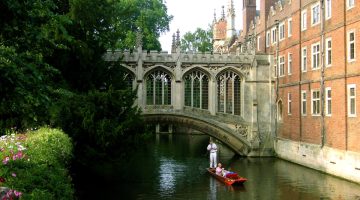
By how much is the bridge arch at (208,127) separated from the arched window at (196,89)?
97 centimetres

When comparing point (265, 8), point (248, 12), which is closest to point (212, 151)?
point (265, 8)

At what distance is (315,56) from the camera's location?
21.0m

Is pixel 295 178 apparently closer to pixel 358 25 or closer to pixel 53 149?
pixel 358 25

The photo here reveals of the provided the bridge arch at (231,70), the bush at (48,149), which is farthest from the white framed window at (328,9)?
the bush at (48,149)

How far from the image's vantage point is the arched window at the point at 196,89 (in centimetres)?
2450

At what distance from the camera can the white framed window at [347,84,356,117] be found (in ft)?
56.6

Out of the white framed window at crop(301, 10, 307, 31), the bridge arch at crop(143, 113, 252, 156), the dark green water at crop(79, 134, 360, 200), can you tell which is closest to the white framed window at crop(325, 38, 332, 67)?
the white framed window at crop(301, 10, 307, 31)

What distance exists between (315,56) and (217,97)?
20.7 feet

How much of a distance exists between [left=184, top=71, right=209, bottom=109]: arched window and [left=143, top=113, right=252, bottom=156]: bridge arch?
97 centimetres

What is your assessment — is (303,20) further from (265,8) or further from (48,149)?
(48,149)

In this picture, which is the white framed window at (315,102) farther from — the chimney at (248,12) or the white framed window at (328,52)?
the chimney at (248,12)

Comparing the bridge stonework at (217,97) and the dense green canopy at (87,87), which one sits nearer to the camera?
the dense green canopy at (87,87)

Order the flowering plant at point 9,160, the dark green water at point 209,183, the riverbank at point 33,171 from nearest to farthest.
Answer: the flowering plant at point 9,160, the riverbank at point 33,171, the dark green water at point 209,183

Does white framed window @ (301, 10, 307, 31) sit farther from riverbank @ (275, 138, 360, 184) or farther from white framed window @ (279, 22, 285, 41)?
riverbank @ (275, 138, 360, 184)
